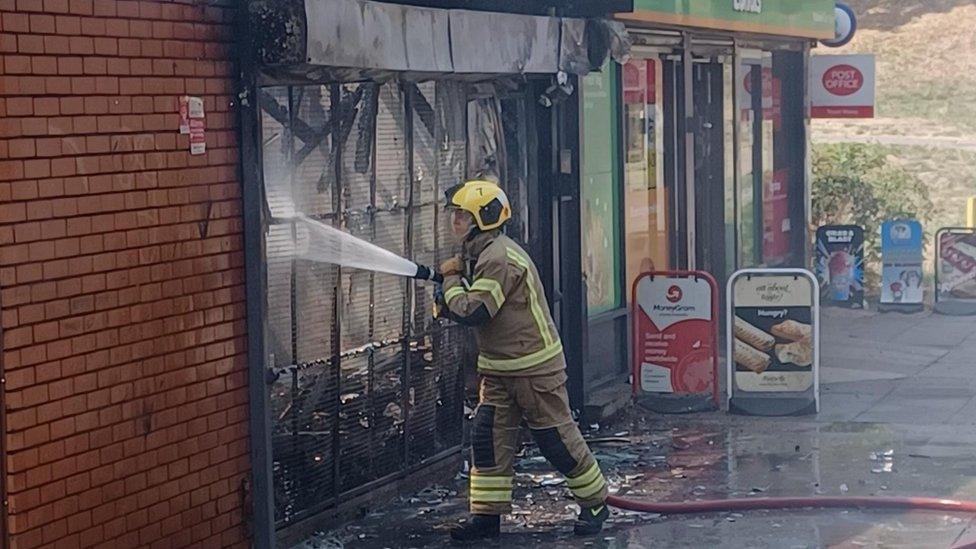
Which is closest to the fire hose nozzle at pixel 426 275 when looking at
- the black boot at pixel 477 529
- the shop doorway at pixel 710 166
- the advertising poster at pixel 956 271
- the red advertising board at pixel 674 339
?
the black boot at pixel 477 529

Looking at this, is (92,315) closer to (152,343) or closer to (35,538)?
(152,343)

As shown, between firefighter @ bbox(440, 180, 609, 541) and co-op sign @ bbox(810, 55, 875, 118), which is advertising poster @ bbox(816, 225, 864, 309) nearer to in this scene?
co-op sign @ bbox(810, 55, 875, 118)

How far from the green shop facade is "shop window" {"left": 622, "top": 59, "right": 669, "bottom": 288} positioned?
0.04 ft

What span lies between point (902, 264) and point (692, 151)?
3627 millimetres

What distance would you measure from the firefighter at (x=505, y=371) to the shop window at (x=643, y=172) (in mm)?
4511

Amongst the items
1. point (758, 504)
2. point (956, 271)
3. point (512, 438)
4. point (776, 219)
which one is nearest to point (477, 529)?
point (512, 438)

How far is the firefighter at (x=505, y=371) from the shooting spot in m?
7.88

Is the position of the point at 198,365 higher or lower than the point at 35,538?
higher

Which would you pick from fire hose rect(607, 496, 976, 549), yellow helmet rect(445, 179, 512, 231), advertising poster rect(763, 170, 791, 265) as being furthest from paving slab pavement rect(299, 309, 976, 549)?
advertising poster rect(763, 170, 791, 265)

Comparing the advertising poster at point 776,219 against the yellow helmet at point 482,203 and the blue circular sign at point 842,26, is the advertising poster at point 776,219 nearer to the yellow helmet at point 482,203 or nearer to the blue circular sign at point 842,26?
the blue circular sign at point 842,26

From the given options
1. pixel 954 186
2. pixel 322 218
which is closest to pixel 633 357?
pixel 322 218

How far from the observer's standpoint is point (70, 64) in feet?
20.0

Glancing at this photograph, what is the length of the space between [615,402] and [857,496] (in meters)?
2.78

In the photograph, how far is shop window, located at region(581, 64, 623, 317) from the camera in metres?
11.6
